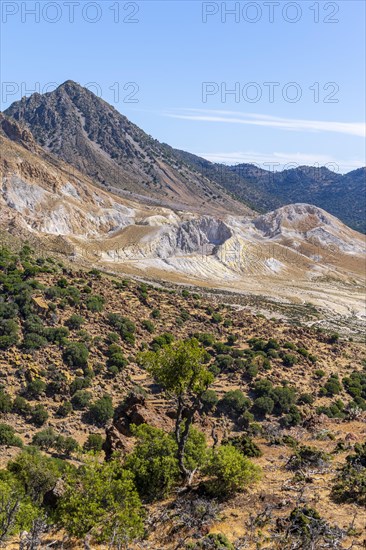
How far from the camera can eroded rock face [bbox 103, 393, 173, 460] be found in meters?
18.4

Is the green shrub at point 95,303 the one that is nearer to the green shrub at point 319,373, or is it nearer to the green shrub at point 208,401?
the green shrub at point 208,401

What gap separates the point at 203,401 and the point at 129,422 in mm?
6959

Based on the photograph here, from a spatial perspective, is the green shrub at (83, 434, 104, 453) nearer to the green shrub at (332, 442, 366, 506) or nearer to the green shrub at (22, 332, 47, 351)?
the green shrub at (22, 332, 47, 351)

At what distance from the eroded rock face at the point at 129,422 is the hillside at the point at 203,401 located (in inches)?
2.4

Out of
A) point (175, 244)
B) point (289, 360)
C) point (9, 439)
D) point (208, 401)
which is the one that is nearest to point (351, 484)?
point (208, 401)

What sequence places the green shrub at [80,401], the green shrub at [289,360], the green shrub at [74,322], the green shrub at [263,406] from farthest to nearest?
the green shrub at [289,360]
the green shrub at [74,322]
the green shrub at [263,406]
the green shrub at [80,401]

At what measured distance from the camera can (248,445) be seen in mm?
19516

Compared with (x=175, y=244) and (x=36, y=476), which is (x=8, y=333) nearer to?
(x=36, y=476)

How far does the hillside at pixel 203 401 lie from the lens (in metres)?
13.0

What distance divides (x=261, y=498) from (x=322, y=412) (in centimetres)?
1510

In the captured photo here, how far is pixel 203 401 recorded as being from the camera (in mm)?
26344

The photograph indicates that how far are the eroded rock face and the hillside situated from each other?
0.20 ft

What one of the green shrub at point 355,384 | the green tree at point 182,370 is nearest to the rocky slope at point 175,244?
the green shrub at point 355,384

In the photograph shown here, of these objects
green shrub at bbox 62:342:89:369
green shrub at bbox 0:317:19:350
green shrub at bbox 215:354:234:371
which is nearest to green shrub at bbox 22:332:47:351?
green shrub at bbox 0:317:19:350
